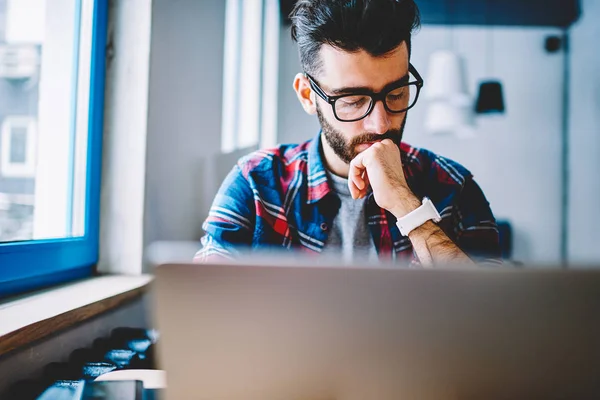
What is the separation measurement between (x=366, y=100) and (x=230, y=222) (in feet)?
1.64

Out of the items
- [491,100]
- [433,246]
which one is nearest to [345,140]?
[433,246]

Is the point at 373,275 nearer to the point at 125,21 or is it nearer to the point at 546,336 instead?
the point at 546,336

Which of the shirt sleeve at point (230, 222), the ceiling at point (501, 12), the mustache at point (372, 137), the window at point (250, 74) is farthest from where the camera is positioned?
the ceiling at point (501, 12)

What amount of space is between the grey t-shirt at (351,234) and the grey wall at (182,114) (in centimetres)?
60

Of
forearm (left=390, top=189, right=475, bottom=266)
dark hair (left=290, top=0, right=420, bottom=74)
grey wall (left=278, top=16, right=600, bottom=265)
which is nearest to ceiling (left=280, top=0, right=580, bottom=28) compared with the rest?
grey wall (left=278, top=16, right=600, bottom=265)

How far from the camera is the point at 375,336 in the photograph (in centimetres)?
50

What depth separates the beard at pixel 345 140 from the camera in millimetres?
1356

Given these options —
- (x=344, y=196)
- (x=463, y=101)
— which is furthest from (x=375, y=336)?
(x=463, y=101)

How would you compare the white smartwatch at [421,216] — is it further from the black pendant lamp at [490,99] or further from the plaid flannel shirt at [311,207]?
the black pendant lamp at [490,99]

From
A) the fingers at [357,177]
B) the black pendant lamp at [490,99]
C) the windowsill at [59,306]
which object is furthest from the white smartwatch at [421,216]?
the black pendant lamp at [490,99]

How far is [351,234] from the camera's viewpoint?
4.56 ft

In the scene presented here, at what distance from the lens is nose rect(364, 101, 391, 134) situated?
1313mm

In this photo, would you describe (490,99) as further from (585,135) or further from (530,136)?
(585,135)

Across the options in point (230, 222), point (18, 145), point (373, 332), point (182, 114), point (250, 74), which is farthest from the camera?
point (250, 74)
